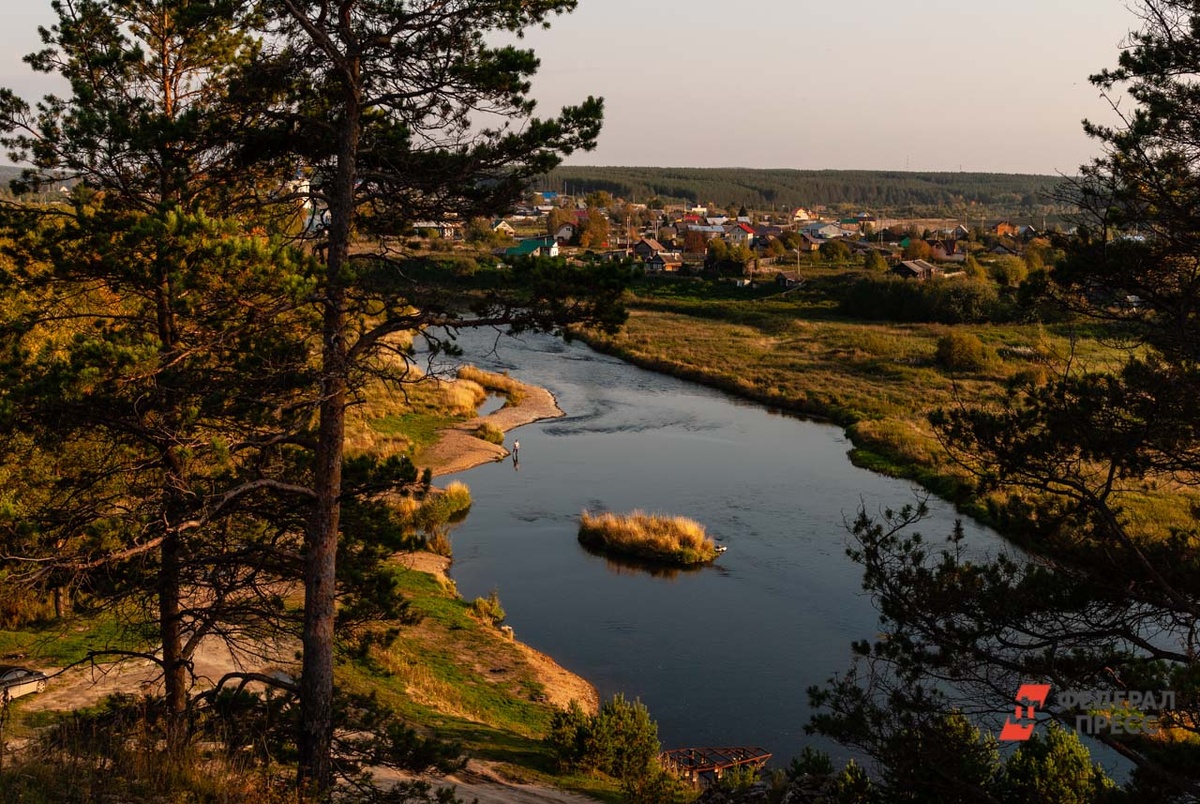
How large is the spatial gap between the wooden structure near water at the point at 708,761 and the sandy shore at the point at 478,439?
60.5ft

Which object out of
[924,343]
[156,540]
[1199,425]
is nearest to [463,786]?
[156,540]

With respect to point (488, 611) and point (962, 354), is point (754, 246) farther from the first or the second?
point (488, 611)

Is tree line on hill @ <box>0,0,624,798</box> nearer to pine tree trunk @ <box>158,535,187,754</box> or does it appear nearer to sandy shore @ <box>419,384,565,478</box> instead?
pine tree trunk @ <box>158,535,187,754</box>

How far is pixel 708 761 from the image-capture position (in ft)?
50.1

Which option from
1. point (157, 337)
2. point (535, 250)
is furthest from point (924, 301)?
point (157, 337)

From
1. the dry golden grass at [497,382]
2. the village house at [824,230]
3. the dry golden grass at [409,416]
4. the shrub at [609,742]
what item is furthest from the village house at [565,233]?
the shrub at [609,742]

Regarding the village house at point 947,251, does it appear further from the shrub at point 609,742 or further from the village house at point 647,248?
the shrub at point 609,742

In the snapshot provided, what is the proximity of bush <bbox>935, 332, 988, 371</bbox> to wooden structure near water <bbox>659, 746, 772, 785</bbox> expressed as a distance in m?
38.1

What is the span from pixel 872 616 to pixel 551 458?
15.9 m

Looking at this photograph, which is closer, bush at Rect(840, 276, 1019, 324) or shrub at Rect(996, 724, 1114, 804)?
shrub at Rect(996, 724, 1114, 804)

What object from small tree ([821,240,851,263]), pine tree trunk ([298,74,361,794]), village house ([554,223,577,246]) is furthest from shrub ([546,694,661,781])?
village house ([554,223,577,246])

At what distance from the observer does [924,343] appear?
5722 cm

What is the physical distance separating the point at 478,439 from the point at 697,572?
15.0m

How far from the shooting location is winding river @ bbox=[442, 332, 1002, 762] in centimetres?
1870
